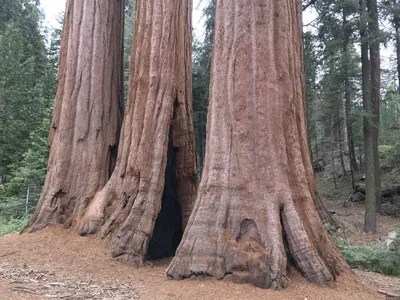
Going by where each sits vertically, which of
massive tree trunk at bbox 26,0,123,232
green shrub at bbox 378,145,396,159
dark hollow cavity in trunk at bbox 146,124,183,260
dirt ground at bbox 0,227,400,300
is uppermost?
green shrub at bbox 378,145,396,159

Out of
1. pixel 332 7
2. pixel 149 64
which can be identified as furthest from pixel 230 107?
pixel 332 7

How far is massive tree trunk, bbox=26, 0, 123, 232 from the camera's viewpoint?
7.89 meters

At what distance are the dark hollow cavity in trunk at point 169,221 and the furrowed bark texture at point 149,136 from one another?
16cm

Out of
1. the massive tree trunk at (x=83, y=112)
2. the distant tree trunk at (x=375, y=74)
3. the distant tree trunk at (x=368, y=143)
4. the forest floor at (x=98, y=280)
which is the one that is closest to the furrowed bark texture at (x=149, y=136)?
the forest floor at (x=98, y=280)

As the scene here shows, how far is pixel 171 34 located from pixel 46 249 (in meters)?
4.01

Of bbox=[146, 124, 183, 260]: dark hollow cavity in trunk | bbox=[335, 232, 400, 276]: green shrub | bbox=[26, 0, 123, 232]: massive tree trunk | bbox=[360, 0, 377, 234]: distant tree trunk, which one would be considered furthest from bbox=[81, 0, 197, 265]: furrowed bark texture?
bbox=[360, 0, 377, 234]: distant tree trunk

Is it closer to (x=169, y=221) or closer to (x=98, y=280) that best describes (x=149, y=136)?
(x=169, y=221)

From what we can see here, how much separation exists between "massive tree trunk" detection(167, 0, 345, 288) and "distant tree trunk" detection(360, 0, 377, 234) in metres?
11.0

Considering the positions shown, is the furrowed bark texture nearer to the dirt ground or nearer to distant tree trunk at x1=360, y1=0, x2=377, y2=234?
the dirt ground

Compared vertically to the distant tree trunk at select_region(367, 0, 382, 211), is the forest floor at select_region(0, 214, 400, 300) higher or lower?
lower

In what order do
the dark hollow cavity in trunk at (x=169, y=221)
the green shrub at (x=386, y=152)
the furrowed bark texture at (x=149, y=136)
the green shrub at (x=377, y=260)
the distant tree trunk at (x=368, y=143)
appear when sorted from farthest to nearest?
the green shrub at (x=386, y=152) < the distant tree trunk at (x=368, y=143) < the dark hollow cavity in trunk at (x=169, y=221) < the green shrub at (x=377, y=260) < the furrowed bark texture at (x=149, y=136)

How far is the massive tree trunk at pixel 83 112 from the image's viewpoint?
7.89 meters

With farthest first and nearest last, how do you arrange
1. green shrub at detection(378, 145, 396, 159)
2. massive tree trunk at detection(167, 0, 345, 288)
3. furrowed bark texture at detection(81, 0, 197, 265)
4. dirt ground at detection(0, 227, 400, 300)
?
green shrub at detection(378, 145, 396, 159), furrowed bark texture at detection(81, 0, 197, 265), massive tree trunk at detection(167, 0, 345, 288), dirt ground at detection(0, 227, 400, 300)

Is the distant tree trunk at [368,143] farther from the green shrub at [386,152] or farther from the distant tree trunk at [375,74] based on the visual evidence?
the green shrub at [386,152]
